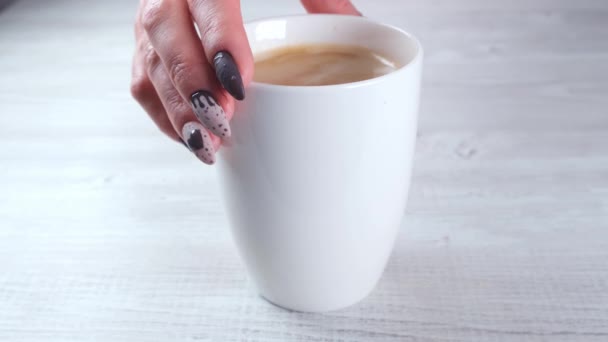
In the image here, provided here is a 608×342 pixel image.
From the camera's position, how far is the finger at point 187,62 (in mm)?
421

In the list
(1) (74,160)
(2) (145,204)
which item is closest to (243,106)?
(2) (145,204)

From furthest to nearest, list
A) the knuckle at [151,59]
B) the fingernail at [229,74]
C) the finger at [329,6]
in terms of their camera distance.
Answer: the finger at [329,6] < the knuckle at [151,59] < the fingernail at [229,74]

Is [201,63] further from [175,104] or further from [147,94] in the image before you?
[147,94]

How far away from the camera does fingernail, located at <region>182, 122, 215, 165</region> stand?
17.4 inches

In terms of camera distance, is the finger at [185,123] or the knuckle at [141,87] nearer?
the finger at [185,123]

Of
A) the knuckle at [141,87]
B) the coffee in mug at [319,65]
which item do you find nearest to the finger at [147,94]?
Answer: the knuckle at [141,87]

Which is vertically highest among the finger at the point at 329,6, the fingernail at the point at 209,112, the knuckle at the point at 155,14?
the knuckle at the point at 155,14

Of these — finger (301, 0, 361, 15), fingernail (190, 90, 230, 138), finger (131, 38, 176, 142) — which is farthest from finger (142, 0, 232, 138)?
finger (301, 0, 361, 15)

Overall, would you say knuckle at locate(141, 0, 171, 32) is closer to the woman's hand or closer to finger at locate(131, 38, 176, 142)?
the woman's hand

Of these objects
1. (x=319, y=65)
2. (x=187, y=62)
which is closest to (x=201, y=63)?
(x=187, y=62)

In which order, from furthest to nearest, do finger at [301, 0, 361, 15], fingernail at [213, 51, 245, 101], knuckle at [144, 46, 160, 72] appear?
1. finger at [301, 0, 361, 15]
2. knuckle at [144, 46, 160, 72]
3. fingernail at [213, 51, 245, 101]

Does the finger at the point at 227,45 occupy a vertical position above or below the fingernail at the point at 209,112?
above

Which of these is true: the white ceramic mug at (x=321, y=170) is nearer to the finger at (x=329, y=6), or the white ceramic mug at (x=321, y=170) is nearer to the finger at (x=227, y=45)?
the finger at (x=227, y=45)

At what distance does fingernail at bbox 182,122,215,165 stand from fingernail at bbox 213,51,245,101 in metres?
0.04
